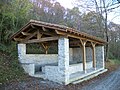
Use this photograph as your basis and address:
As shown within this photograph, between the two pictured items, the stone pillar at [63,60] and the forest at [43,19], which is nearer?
the stone pillar at [63,60]

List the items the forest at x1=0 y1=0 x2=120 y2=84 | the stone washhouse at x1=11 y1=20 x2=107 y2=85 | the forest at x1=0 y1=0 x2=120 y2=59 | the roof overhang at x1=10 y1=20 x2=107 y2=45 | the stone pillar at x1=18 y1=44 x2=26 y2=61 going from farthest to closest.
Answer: the forest at x1=0 y1=0 x2=120 y2=59
the stone pillar at x1=18 y1=44 x2=26 y2=61
the forest at x1=0 y1=0 x2=120 y2=84
the stone washhouse at x1=11 y1=20 x2=107 y2=85
the roof overhang at x1=10 y1=20 x2=107 y2=45

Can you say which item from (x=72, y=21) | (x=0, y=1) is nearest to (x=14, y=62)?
(x=0, y=1)

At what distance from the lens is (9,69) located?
10.7 metres

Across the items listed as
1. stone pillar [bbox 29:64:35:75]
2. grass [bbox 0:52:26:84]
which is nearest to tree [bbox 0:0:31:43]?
grass [bbox 0:52:26:84]

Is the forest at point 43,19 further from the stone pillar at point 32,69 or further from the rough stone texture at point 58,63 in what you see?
the rough stone texture at point 58,63

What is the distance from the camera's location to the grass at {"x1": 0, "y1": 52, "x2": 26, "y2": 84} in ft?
31.8

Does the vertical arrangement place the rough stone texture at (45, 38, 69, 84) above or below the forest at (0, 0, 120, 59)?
below

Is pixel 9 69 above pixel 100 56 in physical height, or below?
below

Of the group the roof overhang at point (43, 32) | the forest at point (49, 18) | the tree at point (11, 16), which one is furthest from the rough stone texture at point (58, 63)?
the tree at point (11, 16)

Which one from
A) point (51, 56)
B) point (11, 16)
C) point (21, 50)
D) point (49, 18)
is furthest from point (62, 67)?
point (49, 18)

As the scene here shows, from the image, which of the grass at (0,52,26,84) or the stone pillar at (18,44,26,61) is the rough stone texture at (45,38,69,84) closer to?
the grass at (0,52,26,84)

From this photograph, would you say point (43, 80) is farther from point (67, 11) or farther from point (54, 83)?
point (67, 11)

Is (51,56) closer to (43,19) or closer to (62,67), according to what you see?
(62,67)

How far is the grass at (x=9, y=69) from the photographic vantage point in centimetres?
970
